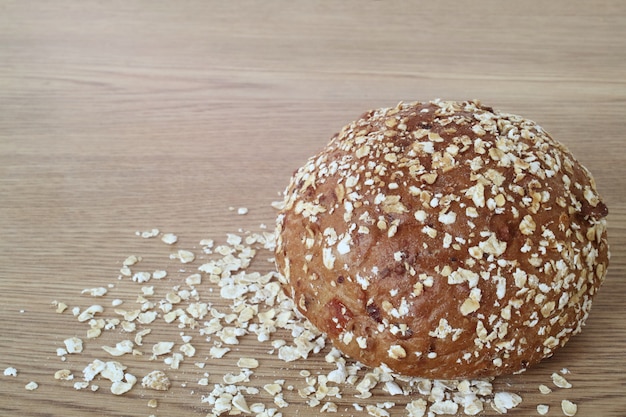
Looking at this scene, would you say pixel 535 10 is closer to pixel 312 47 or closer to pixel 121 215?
pixel 312 47

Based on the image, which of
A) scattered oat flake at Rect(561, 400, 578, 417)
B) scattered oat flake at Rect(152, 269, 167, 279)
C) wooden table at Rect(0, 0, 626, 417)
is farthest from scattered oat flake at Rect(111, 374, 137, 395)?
scattered oat flake at Rect(561, 400, 578, 417)

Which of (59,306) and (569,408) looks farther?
(59,306)

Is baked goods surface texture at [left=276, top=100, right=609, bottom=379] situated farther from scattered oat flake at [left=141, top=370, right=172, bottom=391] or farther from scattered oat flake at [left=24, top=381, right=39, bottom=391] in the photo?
scattered oat flake at [left=24, top=381, right=39, bottom=391]

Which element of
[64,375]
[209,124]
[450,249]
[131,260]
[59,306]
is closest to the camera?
[450,249]

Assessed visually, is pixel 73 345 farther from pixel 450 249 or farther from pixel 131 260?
pixel 450 249

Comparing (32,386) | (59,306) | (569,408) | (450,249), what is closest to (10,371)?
(32,386)

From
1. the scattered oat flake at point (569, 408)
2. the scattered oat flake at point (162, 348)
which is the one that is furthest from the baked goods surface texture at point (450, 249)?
the scattered oat flake at point (162, 348)

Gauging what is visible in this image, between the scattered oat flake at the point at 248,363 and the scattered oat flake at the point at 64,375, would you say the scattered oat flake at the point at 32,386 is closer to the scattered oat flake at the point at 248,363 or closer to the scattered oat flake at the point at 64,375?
the scattered oat flake at the point at 64,375
